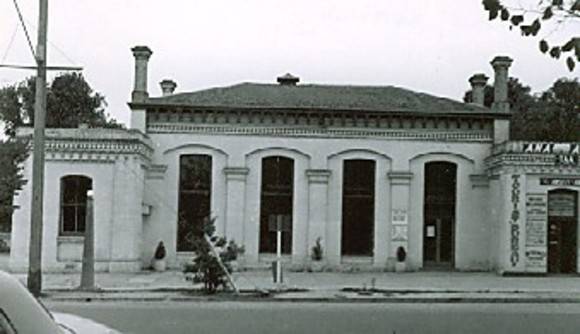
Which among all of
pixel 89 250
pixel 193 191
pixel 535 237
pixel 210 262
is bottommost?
pixel 210 262

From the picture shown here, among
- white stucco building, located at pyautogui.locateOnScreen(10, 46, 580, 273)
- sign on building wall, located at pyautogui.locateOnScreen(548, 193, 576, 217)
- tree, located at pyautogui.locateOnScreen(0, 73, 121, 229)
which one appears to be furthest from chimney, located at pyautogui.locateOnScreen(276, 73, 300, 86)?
tree, located at pyautogui.locateOnScreen(0, 73, 121, 229)

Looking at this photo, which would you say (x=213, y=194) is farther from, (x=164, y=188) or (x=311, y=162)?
(x=311, y=162)

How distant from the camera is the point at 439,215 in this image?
3103 cm

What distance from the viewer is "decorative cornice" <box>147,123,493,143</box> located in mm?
30484

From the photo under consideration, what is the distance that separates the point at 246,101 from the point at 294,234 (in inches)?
203

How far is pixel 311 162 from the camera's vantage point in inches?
1203

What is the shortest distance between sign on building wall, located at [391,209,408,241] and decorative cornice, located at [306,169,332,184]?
8.92 ft

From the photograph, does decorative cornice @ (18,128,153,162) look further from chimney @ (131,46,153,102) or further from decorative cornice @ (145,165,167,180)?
chimney @ (131,46,153,102)

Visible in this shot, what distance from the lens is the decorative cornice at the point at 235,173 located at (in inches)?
1192

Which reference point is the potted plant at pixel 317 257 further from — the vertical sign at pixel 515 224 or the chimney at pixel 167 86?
the chimney at pixel 167 86

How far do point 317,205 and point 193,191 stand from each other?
451 cm

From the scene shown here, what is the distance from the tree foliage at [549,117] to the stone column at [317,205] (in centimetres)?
2408

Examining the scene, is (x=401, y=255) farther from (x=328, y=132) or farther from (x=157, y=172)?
(x=157, y=172)

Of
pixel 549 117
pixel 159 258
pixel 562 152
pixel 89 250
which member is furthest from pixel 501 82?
pixel 549 117
